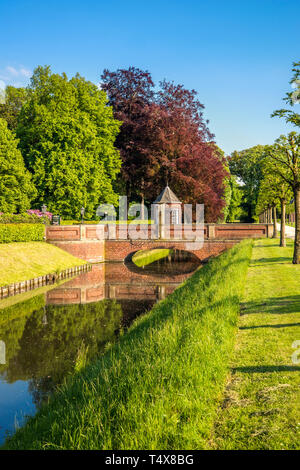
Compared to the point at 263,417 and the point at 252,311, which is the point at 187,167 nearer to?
the point at 252,311

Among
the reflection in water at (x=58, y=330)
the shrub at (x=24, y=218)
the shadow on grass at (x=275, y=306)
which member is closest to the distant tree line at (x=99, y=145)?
the shrub at (x=24, y=218)

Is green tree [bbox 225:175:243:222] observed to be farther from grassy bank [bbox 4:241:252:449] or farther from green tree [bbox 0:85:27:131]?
grassy bank [bbox 4:241:252:449]

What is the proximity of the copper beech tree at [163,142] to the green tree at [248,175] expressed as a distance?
104 ft

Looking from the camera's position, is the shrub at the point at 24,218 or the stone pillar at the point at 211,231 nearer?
the shrub at the point at 24,218

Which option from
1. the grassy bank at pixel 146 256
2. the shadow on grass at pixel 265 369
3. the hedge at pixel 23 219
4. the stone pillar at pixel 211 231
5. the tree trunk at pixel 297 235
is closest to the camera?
the shadow on grass at pixel 265 369

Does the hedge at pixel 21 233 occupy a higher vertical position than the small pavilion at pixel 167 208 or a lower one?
lower

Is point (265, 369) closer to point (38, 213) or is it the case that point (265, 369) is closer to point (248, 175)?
point (38, 213)

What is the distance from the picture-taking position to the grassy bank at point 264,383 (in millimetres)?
4152

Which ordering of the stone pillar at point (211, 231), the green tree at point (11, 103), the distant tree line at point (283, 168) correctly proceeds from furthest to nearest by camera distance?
1. the green tree at point (11, 103)
2. the stone pillar at point (211, 231)
3. the distant tree line at point (283, 168)

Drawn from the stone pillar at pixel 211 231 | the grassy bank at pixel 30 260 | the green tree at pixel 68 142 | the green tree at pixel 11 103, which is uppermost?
the green tree at pixel 11 103

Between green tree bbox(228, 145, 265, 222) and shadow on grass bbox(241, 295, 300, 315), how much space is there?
61324 mm

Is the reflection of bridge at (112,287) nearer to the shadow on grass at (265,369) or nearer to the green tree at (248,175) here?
the shadow on grass at (265,369)

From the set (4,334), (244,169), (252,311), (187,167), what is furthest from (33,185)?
(244,169)
